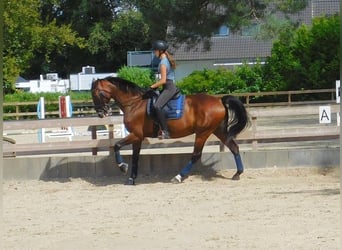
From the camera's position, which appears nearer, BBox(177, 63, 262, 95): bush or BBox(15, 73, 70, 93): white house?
BBox(177, 63, 262, 95): bush

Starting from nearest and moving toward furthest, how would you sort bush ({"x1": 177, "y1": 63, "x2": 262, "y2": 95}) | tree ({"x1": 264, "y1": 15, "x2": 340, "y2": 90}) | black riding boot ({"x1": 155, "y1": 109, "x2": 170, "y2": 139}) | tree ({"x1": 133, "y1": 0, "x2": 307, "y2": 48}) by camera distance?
1. black riding boot ({"x1": 155, "y1": 109, "x2": 170, "y2": 139})
2. tree ({"x1": 133, "y1": 0, "x2": 307, "y2": 48})
3. tree ({"x1": 264, "y1": 15, "x2": 340, "y2": 90})
4. bush ({"x1": 177, "y1": 63, "x2": 262, "y2": 95})

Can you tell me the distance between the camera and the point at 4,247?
260 inches

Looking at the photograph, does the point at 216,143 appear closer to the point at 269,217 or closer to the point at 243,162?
the point at 243,162

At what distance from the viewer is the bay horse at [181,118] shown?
36.8 ft

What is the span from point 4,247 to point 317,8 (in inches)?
1621

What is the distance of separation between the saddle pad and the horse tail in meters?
0.72

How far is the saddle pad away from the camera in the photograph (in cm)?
1104

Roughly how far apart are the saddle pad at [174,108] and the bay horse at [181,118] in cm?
7

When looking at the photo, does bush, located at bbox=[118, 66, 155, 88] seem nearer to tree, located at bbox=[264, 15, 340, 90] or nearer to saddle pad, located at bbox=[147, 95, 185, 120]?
tree, located at bbox=[264, 15, 340, 90]

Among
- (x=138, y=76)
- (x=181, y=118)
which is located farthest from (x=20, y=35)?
(x=181, y=118)

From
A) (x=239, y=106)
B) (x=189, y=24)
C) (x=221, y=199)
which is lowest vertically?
(x=221, y=199)

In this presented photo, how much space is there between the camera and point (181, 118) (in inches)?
440

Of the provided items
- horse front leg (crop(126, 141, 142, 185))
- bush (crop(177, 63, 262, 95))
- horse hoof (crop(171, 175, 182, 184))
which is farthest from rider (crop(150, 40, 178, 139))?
bush (crop(177, 63, 262, 95))

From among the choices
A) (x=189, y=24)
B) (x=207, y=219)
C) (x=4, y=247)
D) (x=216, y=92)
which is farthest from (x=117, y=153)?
(x=216, y=92)
